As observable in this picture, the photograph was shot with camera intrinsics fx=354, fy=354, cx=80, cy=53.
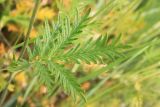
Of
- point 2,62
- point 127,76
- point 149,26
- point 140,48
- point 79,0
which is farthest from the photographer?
point 149,26

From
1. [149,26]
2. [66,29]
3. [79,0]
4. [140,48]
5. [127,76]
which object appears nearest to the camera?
[66,29]

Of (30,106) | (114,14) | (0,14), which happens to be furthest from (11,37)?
(114,14)

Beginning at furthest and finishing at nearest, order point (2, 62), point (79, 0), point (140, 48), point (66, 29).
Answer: point (140, 48) < point (2, 62) < point (79, 0) < point (66, 29)

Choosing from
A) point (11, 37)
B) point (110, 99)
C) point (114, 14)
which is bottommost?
point (110, 99)

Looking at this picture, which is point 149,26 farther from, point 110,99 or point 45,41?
point 45,41

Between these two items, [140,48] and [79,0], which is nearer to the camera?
[79,0]

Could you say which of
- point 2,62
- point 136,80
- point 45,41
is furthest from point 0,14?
point 45,41

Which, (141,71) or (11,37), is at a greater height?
(11,37)

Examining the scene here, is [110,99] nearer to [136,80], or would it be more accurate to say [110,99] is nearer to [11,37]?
[136,80]

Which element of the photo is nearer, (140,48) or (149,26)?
(140,48)
